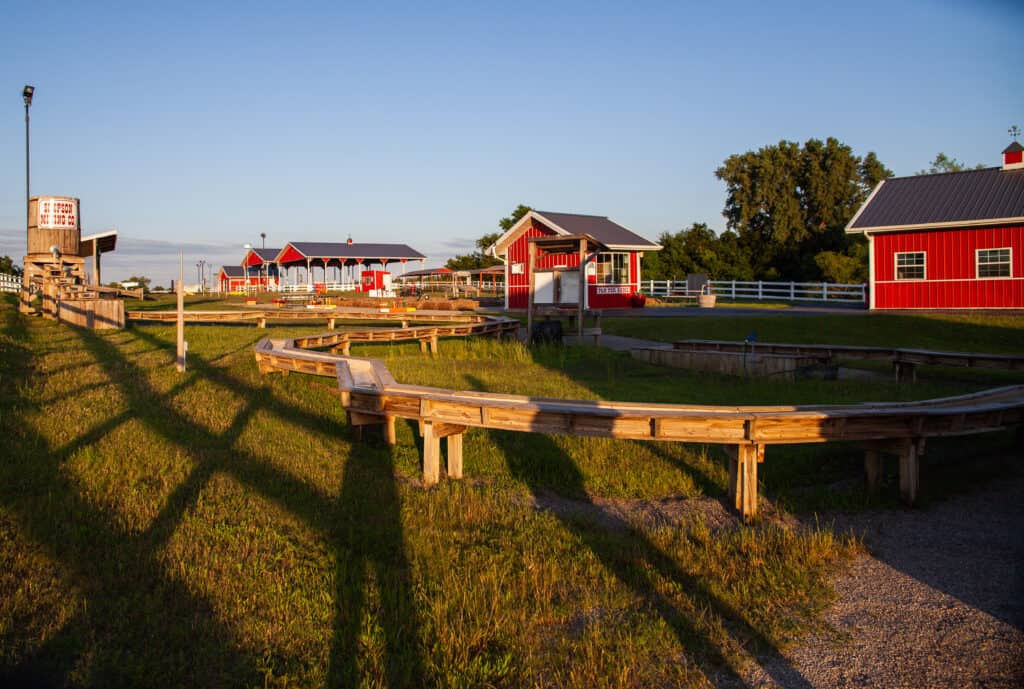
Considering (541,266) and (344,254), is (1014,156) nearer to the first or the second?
(541,266)

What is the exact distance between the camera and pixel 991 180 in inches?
1126

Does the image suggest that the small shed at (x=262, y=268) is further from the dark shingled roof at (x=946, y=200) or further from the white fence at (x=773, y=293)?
the dark shingled roof at (x=946, y=200)

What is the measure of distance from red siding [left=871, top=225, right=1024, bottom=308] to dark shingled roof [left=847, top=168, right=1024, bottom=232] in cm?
54

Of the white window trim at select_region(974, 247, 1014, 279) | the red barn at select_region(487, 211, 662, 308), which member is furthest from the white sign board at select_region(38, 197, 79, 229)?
the white window trim at select_region(974, 247, 1014, 279)

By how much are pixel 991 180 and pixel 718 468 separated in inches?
986

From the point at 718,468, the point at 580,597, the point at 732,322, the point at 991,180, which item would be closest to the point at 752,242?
the point at 991,180

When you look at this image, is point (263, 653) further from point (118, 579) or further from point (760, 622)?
point (760, 622)

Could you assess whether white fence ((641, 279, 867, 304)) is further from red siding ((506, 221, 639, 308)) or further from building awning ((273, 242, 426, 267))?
building awning ((273, 242, 426, 267))

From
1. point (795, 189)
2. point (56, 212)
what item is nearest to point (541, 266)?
point (56, 212)

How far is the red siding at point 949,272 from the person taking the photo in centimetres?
2583

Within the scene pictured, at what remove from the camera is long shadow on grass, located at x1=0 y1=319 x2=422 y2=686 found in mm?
4402

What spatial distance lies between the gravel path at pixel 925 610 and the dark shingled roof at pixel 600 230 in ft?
89.0

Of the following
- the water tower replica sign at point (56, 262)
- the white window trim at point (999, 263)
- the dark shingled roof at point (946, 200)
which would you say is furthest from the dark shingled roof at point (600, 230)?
the water tower replica sign at point (56, 262)

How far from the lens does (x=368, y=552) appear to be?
623 centimetres
